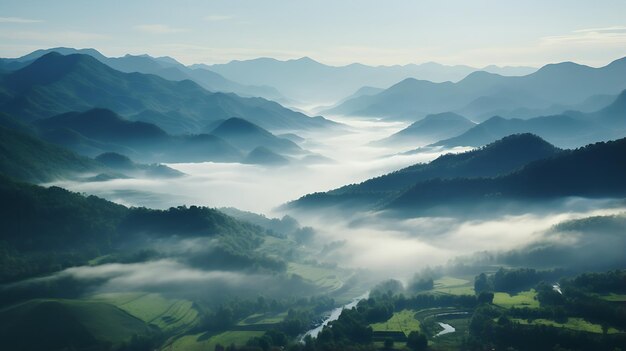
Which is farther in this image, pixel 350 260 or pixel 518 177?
pixel 518 177

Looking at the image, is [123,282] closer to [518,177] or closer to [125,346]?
[125,346]

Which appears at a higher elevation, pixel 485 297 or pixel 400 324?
pixel 485 297

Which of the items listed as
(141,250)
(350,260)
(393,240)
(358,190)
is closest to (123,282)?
(141,250)

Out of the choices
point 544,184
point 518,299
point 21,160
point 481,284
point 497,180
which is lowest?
point 518,299

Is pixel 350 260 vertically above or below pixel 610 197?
below

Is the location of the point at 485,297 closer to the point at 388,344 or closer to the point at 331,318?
the point at 388,344

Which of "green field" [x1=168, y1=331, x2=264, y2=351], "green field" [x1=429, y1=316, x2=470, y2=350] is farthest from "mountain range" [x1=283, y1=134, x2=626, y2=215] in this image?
"green field" [x1=168, y1=331, x2=264, y2=351]

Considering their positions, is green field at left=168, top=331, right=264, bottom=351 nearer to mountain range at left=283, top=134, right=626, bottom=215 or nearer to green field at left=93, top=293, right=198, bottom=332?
green field at left=93, top=293, right=198, bottom=332

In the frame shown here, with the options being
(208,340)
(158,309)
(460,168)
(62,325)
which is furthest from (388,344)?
(460,168)
